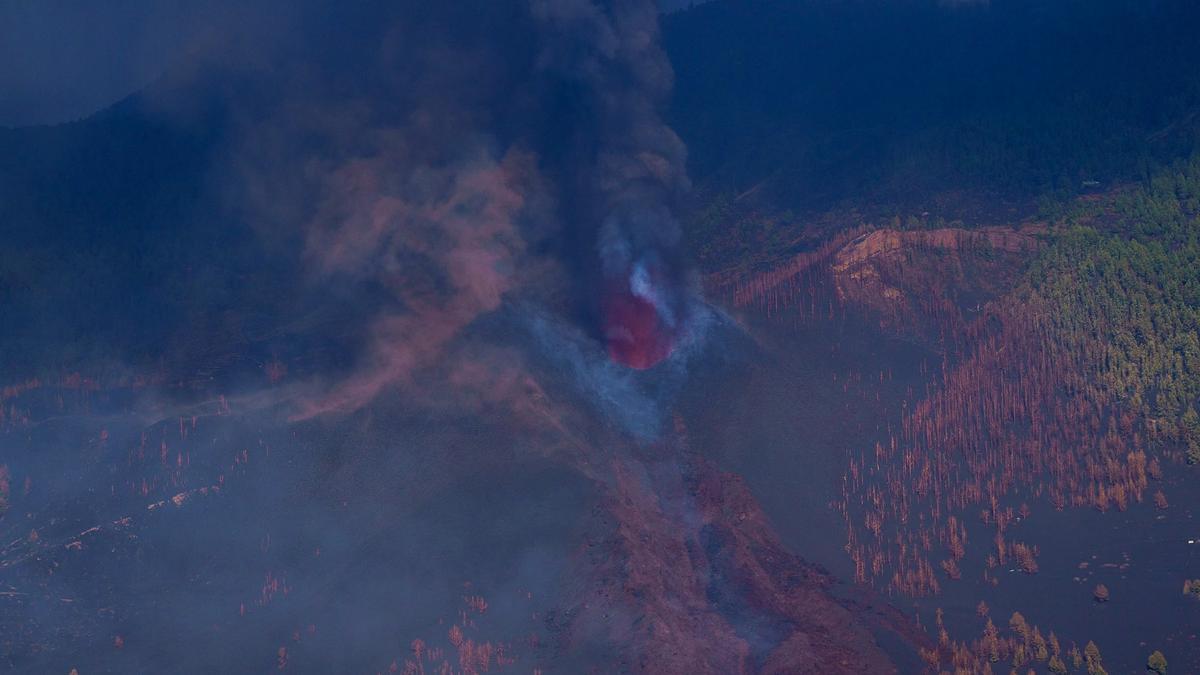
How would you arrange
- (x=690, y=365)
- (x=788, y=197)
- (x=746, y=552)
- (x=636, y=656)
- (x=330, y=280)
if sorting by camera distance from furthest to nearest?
1. (x=788, y=197)
2. (x=330, y=280)
3. (x=690, y=365)
4. (x=746, y=552)
5. (x=636, y=656)

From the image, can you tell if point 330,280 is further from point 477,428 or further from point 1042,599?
point 1042,599

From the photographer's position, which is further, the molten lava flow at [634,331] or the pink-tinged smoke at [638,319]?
the pink-tinged smoke at [638,319]

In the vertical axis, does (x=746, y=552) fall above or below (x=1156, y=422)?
below

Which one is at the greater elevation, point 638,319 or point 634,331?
point 638,319

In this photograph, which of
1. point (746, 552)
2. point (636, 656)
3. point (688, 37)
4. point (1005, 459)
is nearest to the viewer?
point (636, 656)

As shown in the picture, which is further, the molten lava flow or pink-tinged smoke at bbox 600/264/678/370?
pink-tinged smoke at bbox 600/264/678/370

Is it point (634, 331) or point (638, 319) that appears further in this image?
point (638, 319)

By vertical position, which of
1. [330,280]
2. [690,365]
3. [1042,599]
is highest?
[1042,599]

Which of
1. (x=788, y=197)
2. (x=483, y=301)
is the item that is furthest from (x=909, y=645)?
(x=788, y=197)
